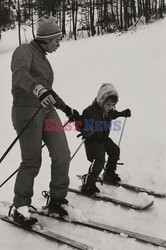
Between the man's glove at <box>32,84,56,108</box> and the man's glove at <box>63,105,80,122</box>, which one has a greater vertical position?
the man's glove at <box>32,84,56,108</box>

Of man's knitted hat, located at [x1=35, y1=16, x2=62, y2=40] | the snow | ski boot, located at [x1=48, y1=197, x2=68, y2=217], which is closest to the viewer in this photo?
man's knitted hat, located at [x1=35, y1=16, x2=62, y2=40]

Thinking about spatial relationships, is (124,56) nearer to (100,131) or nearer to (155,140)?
(155,140)

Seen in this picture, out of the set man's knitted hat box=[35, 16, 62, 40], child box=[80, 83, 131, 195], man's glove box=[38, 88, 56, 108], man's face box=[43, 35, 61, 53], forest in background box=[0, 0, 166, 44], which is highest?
forest in background box=[0, 0, 166, 44]

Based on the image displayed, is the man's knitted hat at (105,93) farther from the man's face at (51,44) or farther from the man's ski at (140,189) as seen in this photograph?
the man's ski at (140,189)

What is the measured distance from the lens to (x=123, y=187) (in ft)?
13.4

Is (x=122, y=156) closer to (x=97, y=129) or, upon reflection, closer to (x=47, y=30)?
(x=97, y=129)

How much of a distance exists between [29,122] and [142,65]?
456 inches

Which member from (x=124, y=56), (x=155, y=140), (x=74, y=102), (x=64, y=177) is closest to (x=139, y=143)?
(x=155, y=140)

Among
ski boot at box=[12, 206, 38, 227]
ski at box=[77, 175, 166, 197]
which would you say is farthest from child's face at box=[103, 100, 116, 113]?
ski boot at box=[12, 206, 38, 227]

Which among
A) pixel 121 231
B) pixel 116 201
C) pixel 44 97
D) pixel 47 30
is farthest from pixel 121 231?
pixel 47 30


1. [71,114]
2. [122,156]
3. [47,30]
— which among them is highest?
[47,30]

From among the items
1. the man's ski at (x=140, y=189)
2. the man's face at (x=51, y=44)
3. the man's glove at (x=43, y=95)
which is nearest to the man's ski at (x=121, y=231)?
the man's ski at (x=140, y=189)

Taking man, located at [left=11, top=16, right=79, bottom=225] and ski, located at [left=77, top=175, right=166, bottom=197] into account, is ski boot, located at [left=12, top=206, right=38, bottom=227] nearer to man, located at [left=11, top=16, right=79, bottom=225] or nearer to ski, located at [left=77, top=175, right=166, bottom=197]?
man, located at [left=11, top=16, right=79, bottom=225]

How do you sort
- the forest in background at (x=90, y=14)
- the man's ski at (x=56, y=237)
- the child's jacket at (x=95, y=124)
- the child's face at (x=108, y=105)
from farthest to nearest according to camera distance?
the forest in background at (x=90, y=14) < the child's face at (x=108, y=105) < the child's jacket at (x=95, y=124) < the man's ski at (x=56, y=237)
